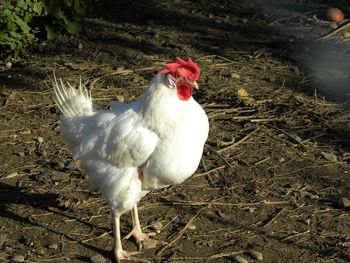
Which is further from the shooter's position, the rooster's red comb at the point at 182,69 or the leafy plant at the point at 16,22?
the leafy plant at the point at 16,22

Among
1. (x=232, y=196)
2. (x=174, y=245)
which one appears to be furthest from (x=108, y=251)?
(x=232, y=196)

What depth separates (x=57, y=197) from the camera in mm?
5574

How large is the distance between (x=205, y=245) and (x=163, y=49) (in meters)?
3.95

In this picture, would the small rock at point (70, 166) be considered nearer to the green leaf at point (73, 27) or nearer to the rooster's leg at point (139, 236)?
the rooster's leg at point (139, 236)

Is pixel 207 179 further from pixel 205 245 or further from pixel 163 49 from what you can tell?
pixel 163 49

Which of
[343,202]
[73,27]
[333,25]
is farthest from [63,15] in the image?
[343,202]

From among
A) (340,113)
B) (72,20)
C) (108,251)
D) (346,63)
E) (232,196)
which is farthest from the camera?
(72,20)

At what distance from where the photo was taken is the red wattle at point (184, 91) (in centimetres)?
441

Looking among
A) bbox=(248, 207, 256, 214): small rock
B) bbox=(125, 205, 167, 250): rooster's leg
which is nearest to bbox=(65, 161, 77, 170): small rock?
bbox=(125, 205, 167, 250): rooster's leg

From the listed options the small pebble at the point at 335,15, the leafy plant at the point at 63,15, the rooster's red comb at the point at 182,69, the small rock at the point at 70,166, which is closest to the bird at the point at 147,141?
the rooster's red comb at the point at 182,69

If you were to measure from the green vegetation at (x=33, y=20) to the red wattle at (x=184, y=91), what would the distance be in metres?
3.74

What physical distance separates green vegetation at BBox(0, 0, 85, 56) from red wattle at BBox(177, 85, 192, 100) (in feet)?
12.3

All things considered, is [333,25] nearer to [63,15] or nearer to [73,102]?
[63,15]

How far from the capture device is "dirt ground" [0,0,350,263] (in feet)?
16.5
